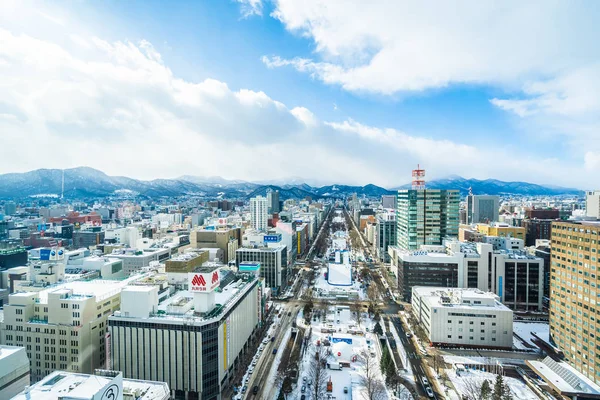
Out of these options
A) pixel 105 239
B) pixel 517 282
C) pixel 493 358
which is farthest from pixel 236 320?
pixel 105 239

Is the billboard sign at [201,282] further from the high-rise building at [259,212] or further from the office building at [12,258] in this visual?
the high-rise building at [259,212]

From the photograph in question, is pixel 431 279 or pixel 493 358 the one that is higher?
pixel 431 279

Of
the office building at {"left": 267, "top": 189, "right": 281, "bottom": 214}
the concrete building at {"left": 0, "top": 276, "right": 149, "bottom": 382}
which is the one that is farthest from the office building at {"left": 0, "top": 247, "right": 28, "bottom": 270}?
the office building at {"left": 267, "top": 189, "right": 281, "bottom": 214}

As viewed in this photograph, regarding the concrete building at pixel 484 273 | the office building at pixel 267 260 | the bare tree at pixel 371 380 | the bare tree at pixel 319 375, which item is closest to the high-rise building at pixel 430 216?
the concrete building at pixel 484 273

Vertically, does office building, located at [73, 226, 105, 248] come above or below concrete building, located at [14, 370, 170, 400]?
below

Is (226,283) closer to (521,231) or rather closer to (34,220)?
(521,231)

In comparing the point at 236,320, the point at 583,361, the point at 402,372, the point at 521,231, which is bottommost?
the point at 402,372

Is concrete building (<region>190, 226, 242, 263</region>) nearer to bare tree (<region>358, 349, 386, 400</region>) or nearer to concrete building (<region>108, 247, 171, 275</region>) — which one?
concrete building (<region>108, 247, 171, 275</region>)
